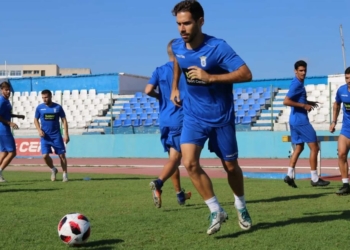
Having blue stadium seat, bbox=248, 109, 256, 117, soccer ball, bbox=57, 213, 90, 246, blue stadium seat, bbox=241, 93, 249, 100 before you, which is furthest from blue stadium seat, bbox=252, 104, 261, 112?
soccer ball, bbox=57, 213, 90, 246

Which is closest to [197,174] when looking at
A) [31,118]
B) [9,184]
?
[9,184]

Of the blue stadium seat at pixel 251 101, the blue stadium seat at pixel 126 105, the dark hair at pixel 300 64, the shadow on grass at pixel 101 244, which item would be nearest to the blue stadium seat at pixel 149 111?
the blue stadium seat at pixel 126 105

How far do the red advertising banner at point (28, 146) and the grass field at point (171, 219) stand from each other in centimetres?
1762

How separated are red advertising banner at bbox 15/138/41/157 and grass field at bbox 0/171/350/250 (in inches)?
694

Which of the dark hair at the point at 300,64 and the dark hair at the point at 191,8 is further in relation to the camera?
the dark hair at the point at 300,64

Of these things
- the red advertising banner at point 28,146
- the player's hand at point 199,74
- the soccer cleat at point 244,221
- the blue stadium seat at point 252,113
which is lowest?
the red advertising banner at point 28,146

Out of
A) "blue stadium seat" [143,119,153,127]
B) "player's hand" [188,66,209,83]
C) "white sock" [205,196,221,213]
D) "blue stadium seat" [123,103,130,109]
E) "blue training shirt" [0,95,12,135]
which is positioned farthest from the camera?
"blue stadium seat" [123,103,130,109]

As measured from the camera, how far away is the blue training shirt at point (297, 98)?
39.9 ft

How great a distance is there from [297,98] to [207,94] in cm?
601

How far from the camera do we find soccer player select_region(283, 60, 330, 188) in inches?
478

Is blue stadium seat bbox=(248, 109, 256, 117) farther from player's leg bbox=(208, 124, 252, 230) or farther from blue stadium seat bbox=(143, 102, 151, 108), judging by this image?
player's leg bbox=(208, 124, 252, 230)

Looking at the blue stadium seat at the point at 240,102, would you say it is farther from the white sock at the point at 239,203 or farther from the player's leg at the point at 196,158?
the player's leg at the point at 196,158

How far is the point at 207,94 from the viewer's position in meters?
6.54

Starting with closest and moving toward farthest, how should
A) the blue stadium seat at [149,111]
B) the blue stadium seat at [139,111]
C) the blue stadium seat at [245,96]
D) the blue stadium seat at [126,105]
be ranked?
the blue stadium seat at [245,96], the blue stadium seat at [149,111], the blue stadium seat at [139,111], the blue stadium seat at [126,105]
